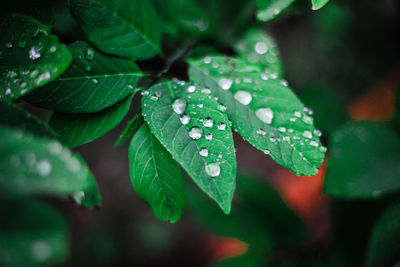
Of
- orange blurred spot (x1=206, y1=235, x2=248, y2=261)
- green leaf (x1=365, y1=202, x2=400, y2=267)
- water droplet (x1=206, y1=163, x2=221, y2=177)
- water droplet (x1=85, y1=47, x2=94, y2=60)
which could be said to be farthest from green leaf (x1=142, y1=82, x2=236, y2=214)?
orange blurred spot (x1=206, y1=235, x2=248, y2=261)

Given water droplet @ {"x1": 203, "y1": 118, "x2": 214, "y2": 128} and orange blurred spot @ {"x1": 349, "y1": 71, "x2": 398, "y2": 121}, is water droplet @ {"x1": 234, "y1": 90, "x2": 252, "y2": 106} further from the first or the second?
orange blurred spot @ {"x1": 349, "y1": 71, "x2": 398, "y2": 121}

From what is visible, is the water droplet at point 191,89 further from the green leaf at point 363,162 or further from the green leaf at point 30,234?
the green leaf at point 363,162

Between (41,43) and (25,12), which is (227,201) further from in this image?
(25,12)

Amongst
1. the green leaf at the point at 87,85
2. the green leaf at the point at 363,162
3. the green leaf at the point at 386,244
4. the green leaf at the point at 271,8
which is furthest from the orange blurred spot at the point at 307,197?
the green leaf at the point at 87,85

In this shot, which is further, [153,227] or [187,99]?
[153,227]

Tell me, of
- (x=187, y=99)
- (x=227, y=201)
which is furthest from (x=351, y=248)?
(x=187, y=99)

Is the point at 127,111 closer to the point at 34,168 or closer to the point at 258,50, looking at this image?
the point at 34,168
